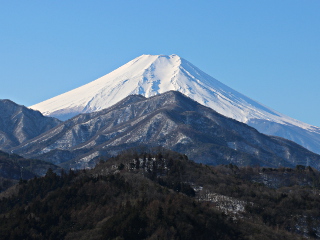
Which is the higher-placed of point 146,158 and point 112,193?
point 146,158

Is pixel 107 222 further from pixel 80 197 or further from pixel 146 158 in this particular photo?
pixel 146 158

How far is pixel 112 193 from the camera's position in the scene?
362ft

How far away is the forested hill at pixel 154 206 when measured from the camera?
Result: 298ft

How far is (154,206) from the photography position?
9425 centimetres

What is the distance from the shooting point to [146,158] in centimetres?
14112

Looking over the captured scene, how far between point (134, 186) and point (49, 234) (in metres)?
23.5

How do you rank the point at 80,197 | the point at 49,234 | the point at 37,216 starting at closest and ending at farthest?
the point at 49,234 → the point at 37,216 → the point at 80,197

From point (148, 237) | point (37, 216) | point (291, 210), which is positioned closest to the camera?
point (148, 237)

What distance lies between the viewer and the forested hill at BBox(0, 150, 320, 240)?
298 feet

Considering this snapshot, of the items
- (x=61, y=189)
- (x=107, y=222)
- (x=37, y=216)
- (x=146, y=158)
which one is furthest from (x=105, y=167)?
(x=107, y=222)

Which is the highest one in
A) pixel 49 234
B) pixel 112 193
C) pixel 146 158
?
pixel 146 158

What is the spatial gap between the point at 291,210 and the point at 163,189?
23.1 m

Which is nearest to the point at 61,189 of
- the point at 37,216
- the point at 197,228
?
the point at 37,216

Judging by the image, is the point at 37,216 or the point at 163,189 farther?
the point at 163,189
